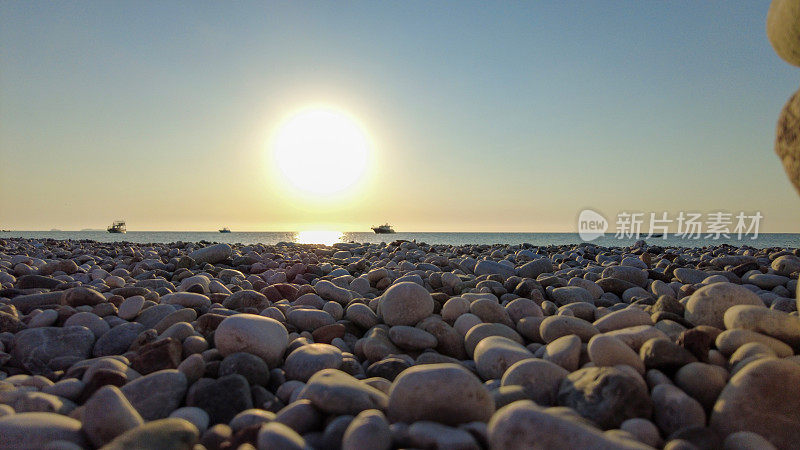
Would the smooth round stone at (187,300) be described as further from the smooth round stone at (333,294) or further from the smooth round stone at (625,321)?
the smooth round stone at (625,321)

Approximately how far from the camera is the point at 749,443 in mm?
1324

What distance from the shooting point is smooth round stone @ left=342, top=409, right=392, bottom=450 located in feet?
4.17

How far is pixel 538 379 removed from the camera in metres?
1.77

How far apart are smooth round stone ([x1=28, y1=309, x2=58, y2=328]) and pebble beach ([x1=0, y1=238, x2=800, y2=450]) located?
0.01 m

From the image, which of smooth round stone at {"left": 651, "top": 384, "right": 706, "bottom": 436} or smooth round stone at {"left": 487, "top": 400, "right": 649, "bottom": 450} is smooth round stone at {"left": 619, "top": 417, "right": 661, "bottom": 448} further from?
smooth round stone at {"left": 487, "top": 400, "right": 649, "bottom": 450}

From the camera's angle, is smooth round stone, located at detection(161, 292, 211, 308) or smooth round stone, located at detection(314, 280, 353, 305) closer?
smooth round stone, located at detection(161, 292, 211, 308)

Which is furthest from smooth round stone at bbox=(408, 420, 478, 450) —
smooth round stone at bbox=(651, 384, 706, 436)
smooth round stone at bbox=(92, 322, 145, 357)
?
smooth round stone at bbox=(92, 322, 145, 357)

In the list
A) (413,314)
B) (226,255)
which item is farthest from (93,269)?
(413,314)

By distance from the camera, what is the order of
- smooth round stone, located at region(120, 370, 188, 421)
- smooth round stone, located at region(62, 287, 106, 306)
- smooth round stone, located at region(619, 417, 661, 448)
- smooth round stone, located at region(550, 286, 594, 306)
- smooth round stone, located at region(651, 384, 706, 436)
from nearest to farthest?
smooth round stone, located at region(619, 417, 661, 448) → smooth round stone, located at region(651, 384, 706, 436) → smooth round stone, located at region(120, 370, 188, 421) → smooth round stone, located at region(62, 287, 106, 306) → smooth round stone, located at region(550, 286, 594, 306)

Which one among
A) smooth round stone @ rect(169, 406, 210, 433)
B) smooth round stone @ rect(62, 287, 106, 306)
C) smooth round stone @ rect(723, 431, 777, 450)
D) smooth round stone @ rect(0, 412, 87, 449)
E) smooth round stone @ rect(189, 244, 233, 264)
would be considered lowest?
smooth round stone @ rect(169, 406, 210, 433)

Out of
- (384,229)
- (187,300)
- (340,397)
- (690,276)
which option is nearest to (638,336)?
(340,397)

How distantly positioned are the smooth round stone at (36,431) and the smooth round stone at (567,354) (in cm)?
174

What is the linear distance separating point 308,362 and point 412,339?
2.12 ft

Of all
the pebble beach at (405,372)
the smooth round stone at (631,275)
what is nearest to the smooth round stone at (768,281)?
the pebble beach at (405,372)
